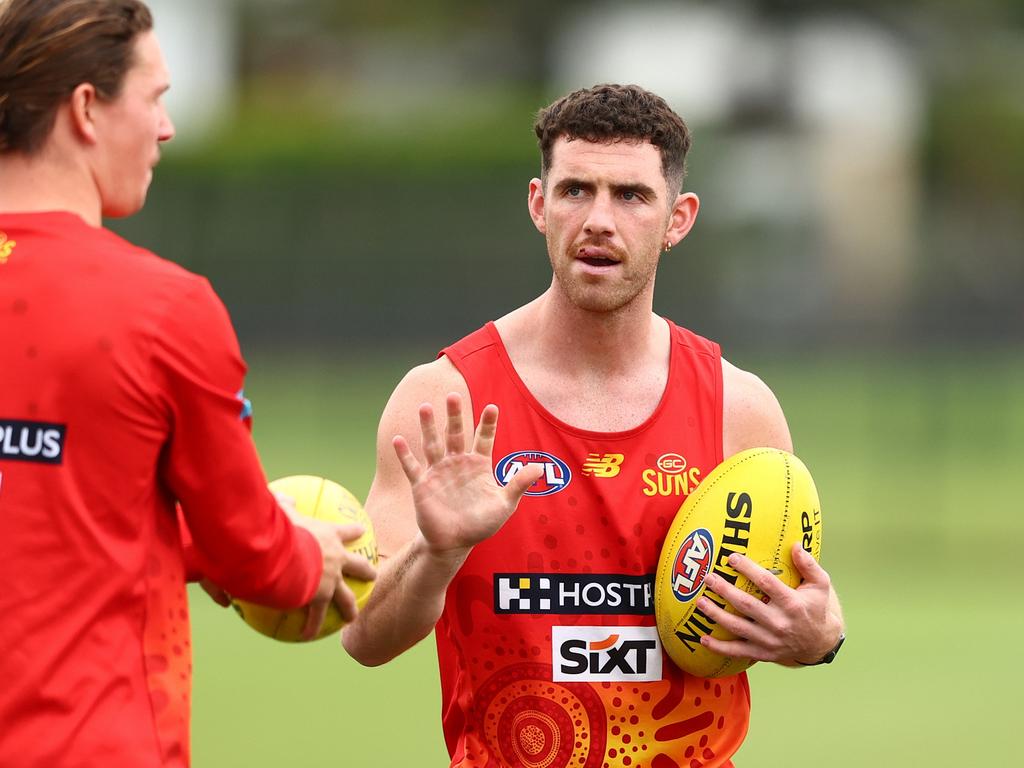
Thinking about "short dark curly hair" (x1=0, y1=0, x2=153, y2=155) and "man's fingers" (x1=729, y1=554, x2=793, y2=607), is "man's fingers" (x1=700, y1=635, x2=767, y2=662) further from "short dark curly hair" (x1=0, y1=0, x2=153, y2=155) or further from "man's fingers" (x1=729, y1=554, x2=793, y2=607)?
"short dark curly hair" (x1=0, y1=0, x2=153, y2=155)

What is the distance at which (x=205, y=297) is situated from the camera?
343 cm

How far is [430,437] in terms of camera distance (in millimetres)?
4387

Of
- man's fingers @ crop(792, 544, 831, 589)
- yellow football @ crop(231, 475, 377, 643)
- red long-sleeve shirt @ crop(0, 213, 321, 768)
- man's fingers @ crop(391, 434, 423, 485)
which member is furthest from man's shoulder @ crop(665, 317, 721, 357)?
red long-sleeve shirt @ crop(0, 213, 321, 768)

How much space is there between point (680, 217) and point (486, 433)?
1.36 metres

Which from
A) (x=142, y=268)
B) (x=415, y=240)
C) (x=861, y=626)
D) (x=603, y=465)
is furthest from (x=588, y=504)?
(x=415, y=240)

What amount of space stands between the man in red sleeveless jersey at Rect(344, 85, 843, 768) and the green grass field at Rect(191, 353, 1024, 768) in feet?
14.6

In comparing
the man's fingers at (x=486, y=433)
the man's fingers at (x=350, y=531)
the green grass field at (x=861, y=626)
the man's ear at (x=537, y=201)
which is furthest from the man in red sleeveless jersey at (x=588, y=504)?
the green grass field at (x=861, y=626)

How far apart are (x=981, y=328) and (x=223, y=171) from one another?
45.1ft

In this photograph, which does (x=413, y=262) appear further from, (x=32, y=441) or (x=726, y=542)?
(x=32, y=441)

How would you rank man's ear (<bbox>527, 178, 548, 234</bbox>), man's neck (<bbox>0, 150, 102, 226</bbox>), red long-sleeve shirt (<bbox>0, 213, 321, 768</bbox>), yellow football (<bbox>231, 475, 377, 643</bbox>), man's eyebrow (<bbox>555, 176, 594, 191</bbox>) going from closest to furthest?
red long-sleeve shirt (<bbox>0, 213, 321, 768</bbox>) < man's neck (<bbox>0, 150, 102, 226</bbox>) < yellow football (<bbox>231, 475, 377, 643</bbox>) < man's eyebrow (<bbox>555, 176, 594, 191</bbox>) < man's ear (<bbox>527, 178, 548, 234</bbox>)

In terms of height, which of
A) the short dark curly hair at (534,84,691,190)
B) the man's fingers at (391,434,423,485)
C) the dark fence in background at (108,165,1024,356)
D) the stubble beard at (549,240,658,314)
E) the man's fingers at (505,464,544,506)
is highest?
the dark fence in background at (108,165,1024,356)

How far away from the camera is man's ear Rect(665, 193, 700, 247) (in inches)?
211

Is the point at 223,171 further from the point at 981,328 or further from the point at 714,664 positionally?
the point at 714,664

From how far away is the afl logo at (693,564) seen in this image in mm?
4707
